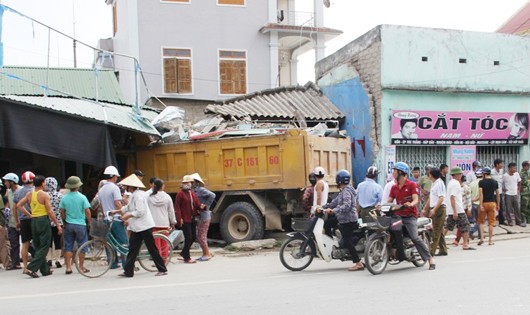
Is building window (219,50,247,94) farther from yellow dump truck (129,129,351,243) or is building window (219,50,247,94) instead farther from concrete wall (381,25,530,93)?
yellow dump truck (129,129,351,243)

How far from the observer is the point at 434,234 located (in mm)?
10156

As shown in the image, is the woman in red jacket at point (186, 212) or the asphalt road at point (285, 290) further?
the woman in red jacket at point (186, 212)

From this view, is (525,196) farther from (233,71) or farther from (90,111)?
(233,71)

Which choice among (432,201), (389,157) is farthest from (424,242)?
(389,157)

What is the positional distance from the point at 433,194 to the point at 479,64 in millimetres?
7917

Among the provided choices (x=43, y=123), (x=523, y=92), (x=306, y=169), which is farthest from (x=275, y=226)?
(x=523, y=92)

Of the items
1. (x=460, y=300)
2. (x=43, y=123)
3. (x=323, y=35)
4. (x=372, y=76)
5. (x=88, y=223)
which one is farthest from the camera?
(x=323, y=35)

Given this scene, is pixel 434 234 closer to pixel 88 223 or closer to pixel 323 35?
pixel 88 223

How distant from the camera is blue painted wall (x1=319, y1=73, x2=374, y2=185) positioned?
1605 centimetres

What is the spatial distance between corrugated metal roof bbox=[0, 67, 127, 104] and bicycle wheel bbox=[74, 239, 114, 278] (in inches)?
397

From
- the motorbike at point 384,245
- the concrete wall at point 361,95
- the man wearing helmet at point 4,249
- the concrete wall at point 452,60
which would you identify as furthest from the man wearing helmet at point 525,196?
the man wearing helmet at point 4,249

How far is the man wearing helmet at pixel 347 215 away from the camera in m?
8.68

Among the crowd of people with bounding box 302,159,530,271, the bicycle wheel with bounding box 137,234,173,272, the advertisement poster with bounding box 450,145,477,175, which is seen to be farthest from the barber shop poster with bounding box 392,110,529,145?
the bicycle wheel with bounding box 137,234,173,272

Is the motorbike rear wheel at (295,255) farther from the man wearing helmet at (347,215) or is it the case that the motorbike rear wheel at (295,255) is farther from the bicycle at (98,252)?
the bicycle at (98,252)
